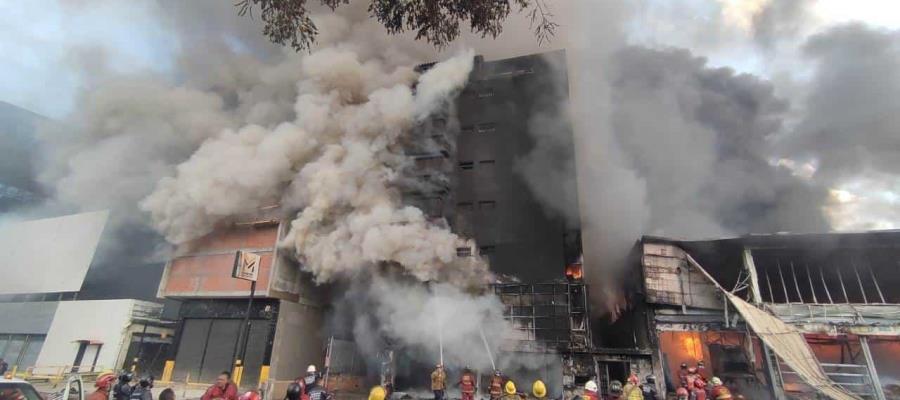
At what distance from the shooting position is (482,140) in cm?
2303

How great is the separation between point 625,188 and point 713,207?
1111cm

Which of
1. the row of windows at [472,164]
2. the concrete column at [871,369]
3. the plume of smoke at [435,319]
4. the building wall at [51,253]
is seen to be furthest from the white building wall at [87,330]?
the concrete column at [871,369]

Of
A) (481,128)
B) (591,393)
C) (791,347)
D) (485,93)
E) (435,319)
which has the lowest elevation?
(591,393)

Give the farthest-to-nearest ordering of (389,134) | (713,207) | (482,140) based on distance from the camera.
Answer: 1. (713,207)
2. (482,140)
3. (389,134)

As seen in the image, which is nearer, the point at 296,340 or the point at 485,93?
the point at 296,340

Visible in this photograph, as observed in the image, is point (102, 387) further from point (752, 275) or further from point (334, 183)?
point (752, 275)

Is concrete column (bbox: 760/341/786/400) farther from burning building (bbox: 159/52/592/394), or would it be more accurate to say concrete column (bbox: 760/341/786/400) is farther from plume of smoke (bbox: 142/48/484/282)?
plume of smoke (bbox: 142/48/484/282)

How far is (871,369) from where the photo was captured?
13367 millimetres

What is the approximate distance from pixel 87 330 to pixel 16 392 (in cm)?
2274

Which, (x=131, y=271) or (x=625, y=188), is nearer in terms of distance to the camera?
(x=625, y=188)

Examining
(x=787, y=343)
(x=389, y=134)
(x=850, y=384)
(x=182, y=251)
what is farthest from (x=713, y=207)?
(x=182, y=251)

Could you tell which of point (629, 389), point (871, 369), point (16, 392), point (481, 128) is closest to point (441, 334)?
point (629, 389)

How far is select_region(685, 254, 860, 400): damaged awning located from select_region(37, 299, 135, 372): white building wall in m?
26.4

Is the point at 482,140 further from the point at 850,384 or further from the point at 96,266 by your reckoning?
the point at 96,266
